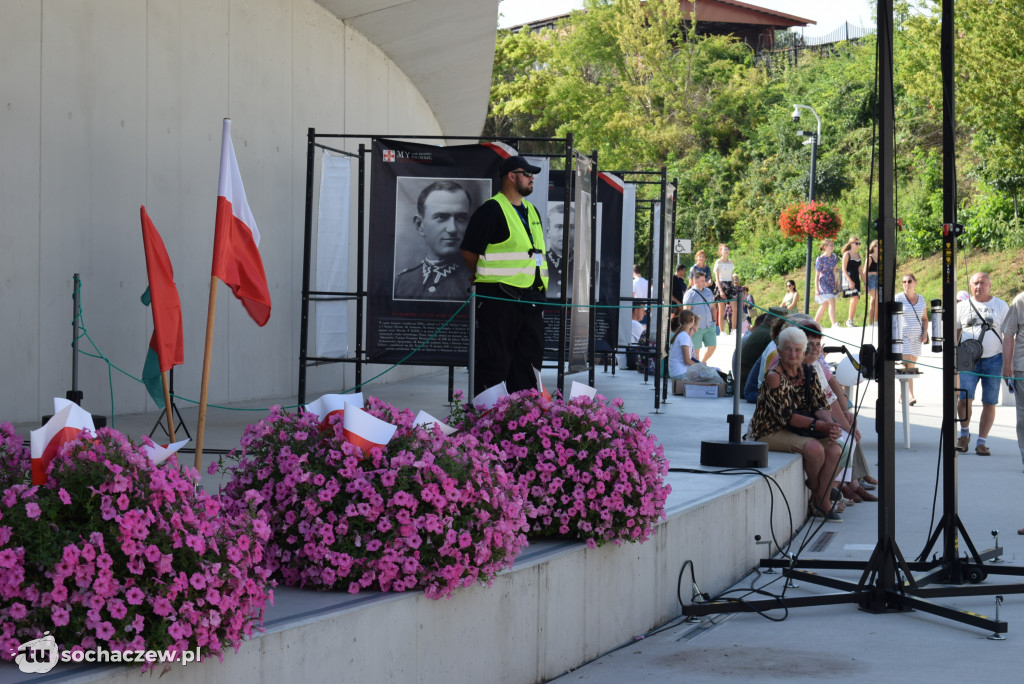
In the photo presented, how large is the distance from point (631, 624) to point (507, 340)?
9.06 feet

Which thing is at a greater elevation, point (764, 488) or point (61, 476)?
point (61, 476)

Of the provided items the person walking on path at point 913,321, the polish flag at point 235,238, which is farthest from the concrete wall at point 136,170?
the person walking on path at point 913,321

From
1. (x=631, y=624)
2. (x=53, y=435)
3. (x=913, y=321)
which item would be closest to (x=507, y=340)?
(x=631, y=624)

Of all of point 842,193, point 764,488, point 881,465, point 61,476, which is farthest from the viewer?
point 842,193

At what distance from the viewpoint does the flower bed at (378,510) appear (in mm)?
3916

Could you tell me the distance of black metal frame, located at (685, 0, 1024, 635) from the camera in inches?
216

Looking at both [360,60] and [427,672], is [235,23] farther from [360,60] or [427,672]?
[427,672]

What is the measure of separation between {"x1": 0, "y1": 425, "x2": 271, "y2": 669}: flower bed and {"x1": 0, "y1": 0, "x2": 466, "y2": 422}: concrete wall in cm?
586

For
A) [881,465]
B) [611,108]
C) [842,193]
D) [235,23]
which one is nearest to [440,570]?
[881,465]

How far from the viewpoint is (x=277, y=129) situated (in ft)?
39.3

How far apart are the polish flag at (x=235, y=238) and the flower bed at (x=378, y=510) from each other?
1.64 meters

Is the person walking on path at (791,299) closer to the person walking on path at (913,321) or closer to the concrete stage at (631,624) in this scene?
the person walking on path at (913,321)

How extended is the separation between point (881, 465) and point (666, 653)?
1331 millimetres

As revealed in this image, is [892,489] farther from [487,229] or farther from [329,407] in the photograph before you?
[487,229]
